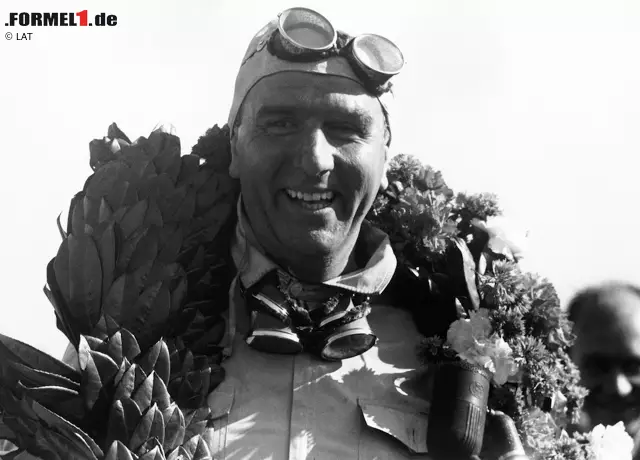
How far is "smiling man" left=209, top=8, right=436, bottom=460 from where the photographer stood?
375 cm

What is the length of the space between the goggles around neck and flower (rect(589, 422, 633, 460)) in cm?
158

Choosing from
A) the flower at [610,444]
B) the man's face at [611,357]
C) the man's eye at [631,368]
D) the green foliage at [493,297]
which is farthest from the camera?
the man's eye at [631,368]

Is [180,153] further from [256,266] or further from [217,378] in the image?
[217,378]

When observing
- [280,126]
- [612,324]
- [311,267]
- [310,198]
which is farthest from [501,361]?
[612,324]

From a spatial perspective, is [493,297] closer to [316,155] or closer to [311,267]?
[311,267]

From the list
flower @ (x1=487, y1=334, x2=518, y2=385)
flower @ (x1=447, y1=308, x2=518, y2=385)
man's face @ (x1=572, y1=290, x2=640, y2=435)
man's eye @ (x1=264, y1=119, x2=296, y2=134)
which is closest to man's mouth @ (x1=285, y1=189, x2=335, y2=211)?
man's eye @ (x1=264, y1=119, x2=296, y2=134)

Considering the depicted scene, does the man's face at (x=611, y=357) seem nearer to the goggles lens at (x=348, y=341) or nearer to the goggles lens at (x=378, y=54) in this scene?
the goggles lens at (x=348, y=341)

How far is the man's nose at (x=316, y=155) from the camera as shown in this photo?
3.70 m

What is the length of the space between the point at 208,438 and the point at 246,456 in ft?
0.48

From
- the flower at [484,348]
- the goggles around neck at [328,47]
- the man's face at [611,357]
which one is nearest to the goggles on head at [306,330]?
the flower at [484,348]

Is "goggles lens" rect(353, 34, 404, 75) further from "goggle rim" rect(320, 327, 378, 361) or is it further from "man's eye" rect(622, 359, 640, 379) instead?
"man's eye" rect(622, 359, 640, 379)

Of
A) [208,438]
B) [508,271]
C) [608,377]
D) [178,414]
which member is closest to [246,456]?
[208,438]

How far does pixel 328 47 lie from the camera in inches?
150

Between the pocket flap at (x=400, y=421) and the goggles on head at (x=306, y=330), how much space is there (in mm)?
214
